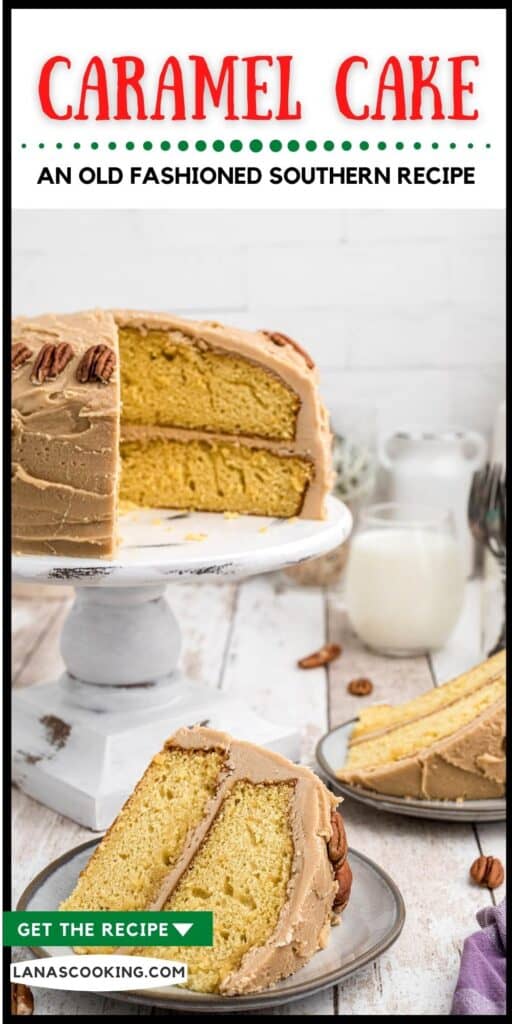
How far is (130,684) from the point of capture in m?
2.15

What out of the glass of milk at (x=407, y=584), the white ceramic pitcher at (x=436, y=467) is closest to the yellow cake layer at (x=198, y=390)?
the glass of milk at (x=407, y=584)

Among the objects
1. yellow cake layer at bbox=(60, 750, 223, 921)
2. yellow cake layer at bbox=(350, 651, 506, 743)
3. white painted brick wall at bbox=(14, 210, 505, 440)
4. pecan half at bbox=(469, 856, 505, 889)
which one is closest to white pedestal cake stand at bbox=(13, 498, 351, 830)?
yellow cake layer at bbox=(350, 651, 506, 743)

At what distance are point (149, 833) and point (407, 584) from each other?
1.30 metres

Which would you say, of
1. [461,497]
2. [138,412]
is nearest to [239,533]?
[138,412]

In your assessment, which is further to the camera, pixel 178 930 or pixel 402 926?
pixel 402 926

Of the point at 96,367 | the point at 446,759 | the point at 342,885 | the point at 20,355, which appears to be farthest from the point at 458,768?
the point at 20,355

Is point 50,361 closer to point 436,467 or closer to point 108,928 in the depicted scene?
point 108,928

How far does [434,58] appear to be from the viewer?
57.1 inches

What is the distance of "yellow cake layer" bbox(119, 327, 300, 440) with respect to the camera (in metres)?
2.28

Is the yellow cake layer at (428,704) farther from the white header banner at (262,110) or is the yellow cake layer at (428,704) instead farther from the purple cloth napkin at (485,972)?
the white header banner at (262,110)

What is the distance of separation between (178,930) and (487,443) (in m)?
2.32

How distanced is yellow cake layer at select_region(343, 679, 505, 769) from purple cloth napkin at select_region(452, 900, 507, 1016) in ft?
1.38

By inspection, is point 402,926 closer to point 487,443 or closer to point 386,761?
point 386,761

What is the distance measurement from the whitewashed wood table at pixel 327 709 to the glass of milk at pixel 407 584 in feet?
0.17
